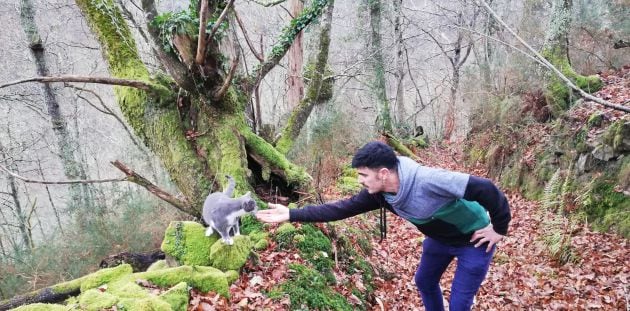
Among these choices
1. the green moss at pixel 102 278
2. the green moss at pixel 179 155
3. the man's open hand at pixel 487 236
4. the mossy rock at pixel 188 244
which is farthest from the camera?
the green moss at pixel 179 155

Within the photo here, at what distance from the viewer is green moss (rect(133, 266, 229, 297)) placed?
12.2ft

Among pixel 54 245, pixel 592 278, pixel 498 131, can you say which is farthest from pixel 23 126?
pixel 592 278

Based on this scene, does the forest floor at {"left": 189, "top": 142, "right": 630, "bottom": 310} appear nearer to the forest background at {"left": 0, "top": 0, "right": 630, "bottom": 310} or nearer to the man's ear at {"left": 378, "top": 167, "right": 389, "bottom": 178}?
the forest background at {"left": 0, "top": 0, "right": 630, "bottom": 310}

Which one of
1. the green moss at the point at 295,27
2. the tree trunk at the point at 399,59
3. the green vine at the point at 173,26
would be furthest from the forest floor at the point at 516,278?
the tree trunk at the point at 399,59

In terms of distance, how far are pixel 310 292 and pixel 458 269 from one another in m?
1.51

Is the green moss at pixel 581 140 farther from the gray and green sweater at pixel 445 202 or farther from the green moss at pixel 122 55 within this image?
the green moss at pixel 122 55

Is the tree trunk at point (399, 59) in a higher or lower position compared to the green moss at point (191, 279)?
higher

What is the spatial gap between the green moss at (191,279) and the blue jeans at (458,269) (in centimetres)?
193

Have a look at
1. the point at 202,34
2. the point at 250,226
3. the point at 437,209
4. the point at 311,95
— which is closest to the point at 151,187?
the point at 250,226

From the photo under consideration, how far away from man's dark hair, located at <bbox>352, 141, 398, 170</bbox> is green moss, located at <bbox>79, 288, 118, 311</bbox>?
7.41 feet

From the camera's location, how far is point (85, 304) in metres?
3.19

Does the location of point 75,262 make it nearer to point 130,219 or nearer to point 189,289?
point 130,219

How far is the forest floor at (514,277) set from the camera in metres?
4.12

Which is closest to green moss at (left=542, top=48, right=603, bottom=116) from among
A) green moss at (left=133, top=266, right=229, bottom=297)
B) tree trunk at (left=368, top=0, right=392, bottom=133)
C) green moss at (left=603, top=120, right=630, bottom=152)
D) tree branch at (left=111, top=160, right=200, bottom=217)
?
green moss at (left=603, top=120, right=630, bottom=152)
